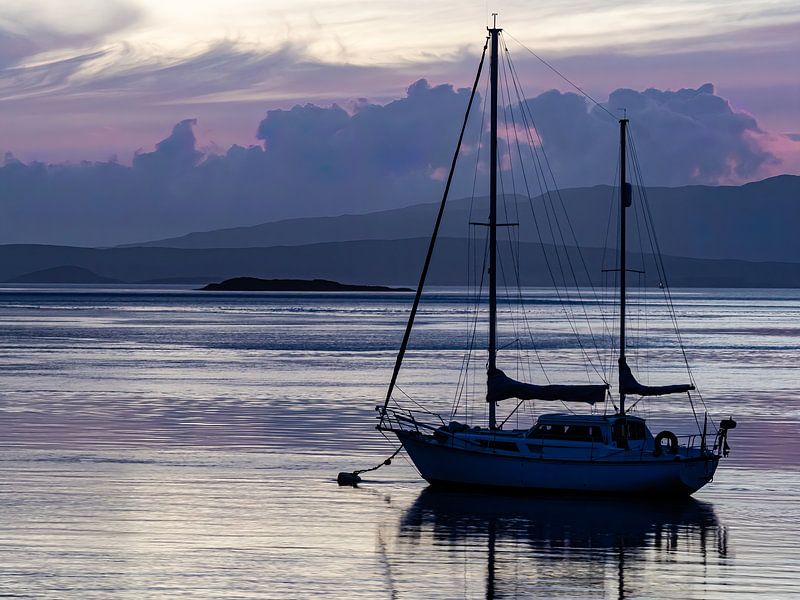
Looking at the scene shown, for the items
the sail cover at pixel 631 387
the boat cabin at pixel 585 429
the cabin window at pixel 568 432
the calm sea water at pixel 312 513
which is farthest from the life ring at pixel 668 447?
the sail cover at pixel 631 387

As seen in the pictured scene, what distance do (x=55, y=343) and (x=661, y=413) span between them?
61.1 meters

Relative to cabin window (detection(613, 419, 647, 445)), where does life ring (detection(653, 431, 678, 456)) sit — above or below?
below

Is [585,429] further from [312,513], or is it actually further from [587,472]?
[312,513]

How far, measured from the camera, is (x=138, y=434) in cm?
4250

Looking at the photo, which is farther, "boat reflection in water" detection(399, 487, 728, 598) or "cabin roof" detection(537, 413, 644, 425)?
"cabin roof" detection(537, 413, 644, 425)

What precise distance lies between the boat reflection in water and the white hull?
318mm

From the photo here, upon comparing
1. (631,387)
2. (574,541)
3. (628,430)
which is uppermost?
(631,387)

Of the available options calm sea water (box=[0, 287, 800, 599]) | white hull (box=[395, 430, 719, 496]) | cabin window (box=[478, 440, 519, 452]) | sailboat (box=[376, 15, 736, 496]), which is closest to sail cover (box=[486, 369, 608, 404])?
sailboat (box=[376, 15, 736, 496])

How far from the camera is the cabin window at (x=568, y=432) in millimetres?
32062

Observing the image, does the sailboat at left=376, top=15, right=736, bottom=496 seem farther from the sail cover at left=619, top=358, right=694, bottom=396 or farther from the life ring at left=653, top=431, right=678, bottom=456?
the sail cover at left=619, top=358, right=694, bottom=396

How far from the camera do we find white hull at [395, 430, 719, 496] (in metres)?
31.8

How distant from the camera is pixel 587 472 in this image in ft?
104

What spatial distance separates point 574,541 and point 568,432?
5.33 m

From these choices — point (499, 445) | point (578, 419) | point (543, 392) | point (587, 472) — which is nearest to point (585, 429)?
point (578, 419)
